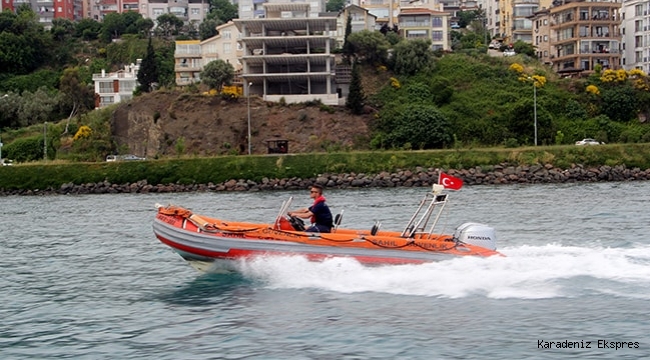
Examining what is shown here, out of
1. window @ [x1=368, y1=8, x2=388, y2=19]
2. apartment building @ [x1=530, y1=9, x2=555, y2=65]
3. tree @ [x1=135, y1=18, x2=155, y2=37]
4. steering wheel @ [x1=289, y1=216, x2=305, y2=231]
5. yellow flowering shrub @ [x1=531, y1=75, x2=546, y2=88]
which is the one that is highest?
tree @ [x1=135, y1=18, x2=155, y2=37]

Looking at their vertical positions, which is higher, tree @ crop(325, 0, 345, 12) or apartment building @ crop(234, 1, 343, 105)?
tree @ crop(325, 0, 345, 12)

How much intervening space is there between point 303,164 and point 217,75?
74.0 feet

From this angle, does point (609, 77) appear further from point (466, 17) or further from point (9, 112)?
point (9, 112)

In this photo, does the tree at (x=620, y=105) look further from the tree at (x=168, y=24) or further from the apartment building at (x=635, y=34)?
the tree at (x=168, y=24)

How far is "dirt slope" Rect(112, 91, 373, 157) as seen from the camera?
73.7m

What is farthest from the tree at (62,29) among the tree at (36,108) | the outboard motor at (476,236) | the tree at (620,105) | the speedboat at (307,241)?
the outboard motor at (476,236)

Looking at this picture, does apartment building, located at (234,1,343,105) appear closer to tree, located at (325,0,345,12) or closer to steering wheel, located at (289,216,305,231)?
steering wheel, located at (289,216,305,231)

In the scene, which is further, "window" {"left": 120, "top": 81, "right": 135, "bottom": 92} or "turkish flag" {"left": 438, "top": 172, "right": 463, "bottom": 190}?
"window" {"left": 120, "top": 81, "right": 135, "bottom": 92}

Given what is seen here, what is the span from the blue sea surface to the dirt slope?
4530cm

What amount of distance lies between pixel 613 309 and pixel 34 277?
15365mm

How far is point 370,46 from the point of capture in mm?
85000

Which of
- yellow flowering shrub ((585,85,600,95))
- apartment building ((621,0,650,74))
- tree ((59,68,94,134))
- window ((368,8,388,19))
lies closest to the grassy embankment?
yellow flowering shrub ((585,85,600,95))

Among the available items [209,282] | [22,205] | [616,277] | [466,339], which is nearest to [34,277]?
[209,282]

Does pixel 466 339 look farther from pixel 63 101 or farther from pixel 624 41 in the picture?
pixel 624 41
